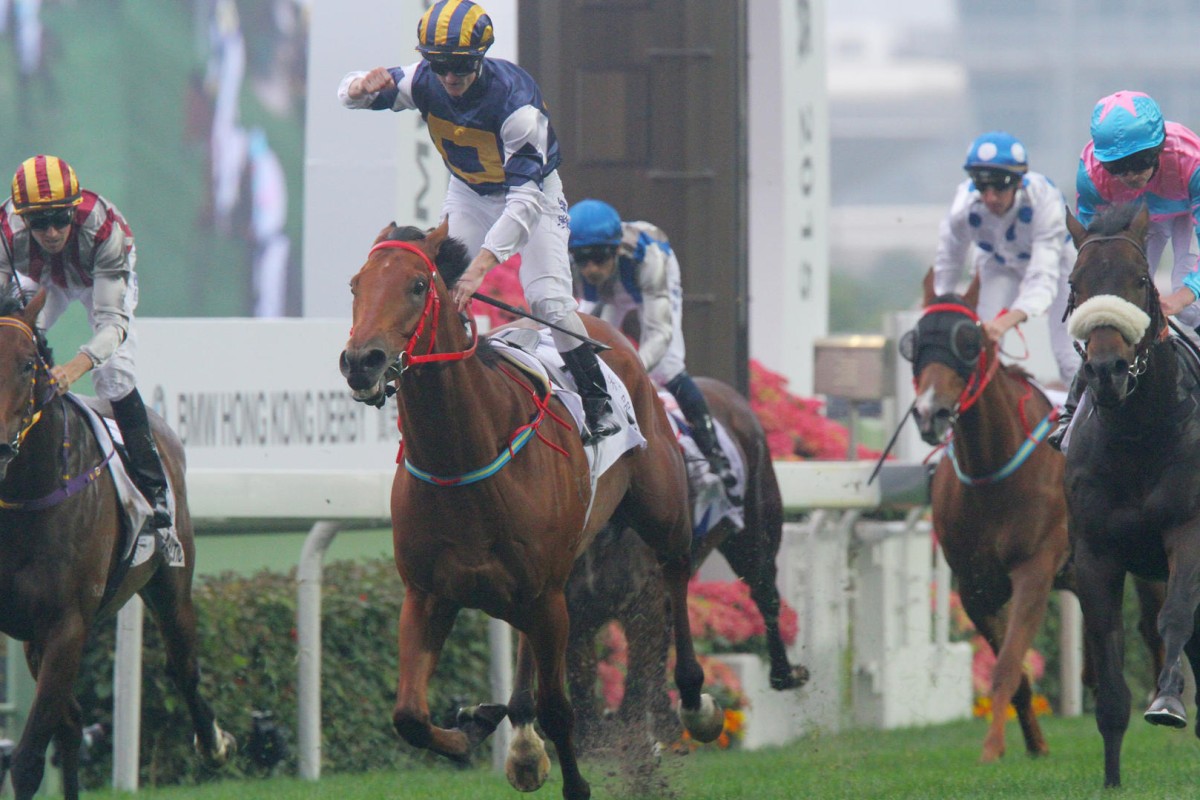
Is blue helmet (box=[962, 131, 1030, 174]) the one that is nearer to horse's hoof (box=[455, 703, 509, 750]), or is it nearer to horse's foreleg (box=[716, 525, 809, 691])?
horse's foreleg (box=[716, 525, 809, 691])

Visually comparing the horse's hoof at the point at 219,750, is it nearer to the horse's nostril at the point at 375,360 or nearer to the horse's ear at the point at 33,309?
the horse's ear at the point at 33,309

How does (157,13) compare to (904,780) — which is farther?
(157,13)

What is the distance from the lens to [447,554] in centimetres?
482

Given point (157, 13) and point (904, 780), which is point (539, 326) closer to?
point (904, 780)

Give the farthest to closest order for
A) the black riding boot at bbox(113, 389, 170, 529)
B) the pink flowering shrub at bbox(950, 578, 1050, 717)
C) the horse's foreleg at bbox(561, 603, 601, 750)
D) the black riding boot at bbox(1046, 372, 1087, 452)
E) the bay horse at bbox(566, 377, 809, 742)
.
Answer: the pink flowering shrub at bbox(950, 578, 1050, 717) < the horse's foreleg at bbox(561, 603, 601, 750) < the bay horse at bbox(566, 377, 809, 742) < the black riding boot at bbox(113, 389, 170, 529) < the black riding boot at bbox(1046, 372, 1087, 452)

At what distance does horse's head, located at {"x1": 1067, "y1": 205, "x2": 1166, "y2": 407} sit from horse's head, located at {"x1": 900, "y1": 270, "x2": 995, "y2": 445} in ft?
5.55

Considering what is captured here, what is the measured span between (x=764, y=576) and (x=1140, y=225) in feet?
8.85

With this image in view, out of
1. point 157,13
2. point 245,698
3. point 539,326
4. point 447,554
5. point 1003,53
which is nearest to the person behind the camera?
point 447,554

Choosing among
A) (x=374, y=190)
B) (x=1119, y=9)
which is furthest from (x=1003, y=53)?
(x=374, y=190)

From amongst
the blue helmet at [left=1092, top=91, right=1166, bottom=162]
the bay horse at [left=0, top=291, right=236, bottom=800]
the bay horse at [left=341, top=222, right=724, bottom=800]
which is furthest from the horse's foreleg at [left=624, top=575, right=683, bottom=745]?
the blue helmet at [left=1092, top=91, right=1166, bottom=162]

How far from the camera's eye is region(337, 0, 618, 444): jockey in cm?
503

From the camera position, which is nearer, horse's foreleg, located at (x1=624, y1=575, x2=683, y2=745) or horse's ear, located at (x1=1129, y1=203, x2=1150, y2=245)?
horse's ear, located at (x1=1129, y1=203, x2=1150, y2=245)

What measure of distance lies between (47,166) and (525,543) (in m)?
1.71

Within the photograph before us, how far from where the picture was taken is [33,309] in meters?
5.10
